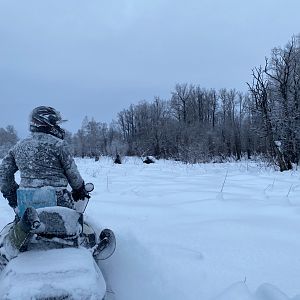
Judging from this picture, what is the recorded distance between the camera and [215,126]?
6166cm

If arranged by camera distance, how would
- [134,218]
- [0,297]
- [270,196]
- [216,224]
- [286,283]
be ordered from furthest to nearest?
[270,196], [134,218], [216,224], [286,283], [0,297]

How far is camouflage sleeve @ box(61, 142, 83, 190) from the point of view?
3.49 m

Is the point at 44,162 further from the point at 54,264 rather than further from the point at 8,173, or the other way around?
the point at 54,264

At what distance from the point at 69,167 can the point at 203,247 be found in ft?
6.13

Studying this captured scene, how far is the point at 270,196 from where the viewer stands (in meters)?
7.41

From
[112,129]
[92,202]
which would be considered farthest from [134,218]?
[112,129]

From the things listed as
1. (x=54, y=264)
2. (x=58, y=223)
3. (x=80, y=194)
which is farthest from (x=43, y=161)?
(x=54, y=264)

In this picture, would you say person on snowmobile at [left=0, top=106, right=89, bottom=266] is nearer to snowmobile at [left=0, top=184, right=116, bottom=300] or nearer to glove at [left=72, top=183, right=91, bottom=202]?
glove at [left=72, top=183, right=91, bottom=202]

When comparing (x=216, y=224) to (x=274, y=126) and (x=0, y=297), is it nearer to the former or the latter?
(x=0, y=297)

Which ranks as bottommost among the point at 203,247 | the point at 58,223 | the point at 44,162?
the point at 203,247

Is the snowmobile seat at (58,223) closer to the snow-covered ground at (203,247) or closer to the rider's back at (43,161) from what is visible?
the rider's back at (43,161)

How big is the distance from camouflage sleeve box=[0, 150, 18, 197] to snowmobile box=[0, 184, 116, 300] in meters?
1.18

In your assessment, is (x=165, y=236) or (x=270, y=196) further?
(x=270, y=196)

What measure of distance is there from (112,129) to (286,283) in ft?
249
